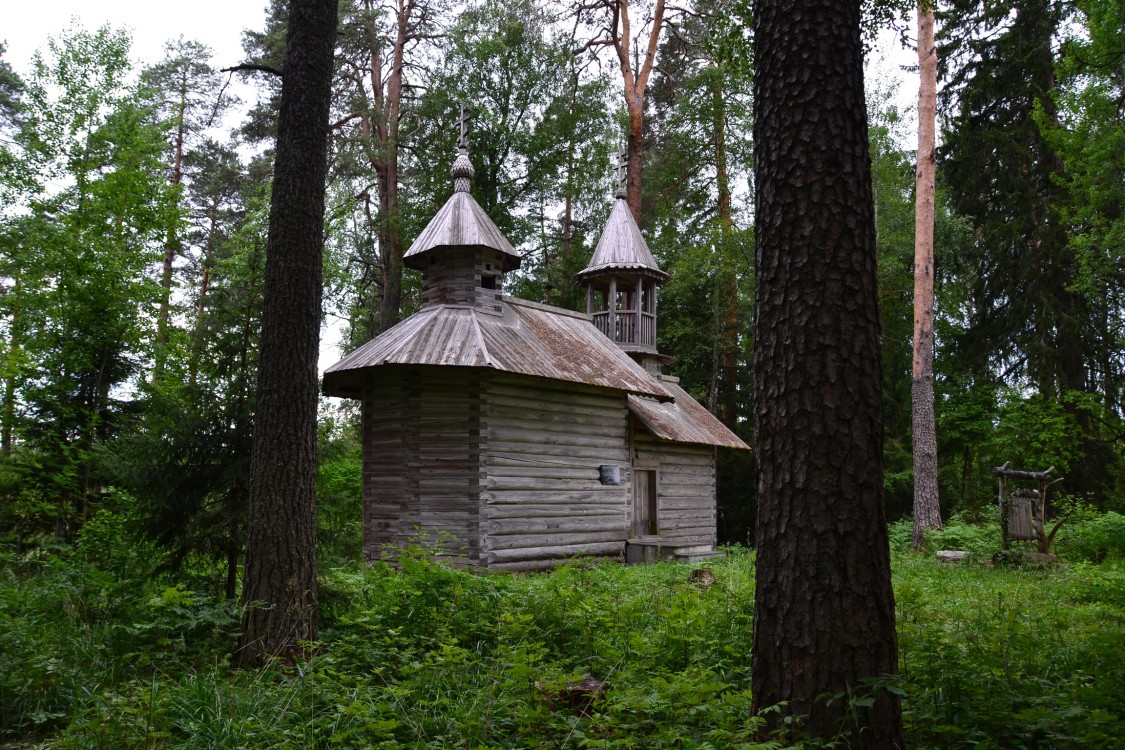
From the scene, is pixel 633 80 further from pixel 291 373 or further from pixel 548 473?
pixel 291 373

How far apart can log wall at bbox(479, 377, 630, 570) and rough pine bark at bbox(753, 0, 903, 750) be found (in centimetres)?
941

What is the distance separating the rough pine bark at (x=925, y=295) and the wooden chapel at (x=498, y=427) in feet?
16.4

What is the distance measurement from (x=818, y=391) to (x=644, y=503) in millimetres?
14129

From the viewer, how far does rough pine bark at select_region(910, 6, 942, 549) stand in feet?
48.8

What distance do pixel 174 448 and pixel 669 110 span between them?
26137 millimetres

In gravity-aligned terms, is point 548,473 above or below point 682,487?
above

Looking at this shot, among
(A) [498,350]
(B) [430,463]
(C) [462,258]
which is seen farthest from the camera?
→ (C) [462,258]

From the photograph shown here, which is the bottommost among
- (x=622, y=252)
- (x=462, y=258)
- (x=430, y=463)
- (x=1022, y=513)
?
(x=1022, y=513)

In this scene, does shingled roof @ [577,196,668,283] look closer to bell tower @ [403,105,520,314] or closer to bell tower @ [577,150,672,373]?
bell tower @ [577,150,672,373]

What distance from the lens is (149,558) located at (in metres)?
6.73

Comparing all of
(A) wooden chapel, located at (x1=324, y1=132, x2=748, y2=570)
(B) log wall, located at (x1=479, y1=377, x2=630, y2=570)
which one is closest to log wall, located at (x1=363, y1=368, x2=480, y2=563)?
(A) wooden chapel, located at (x1=324, y1=132, x2=748, y2=570)

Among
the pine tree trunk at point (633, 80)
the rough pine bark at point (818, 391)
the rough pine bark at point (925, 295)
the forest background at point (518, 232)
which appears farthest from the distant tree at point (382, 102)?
the rough pine bark at point (818, 391)

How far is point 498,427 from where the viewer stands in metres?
12.8

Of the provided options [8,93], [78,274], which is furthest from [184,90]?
[78,274]
